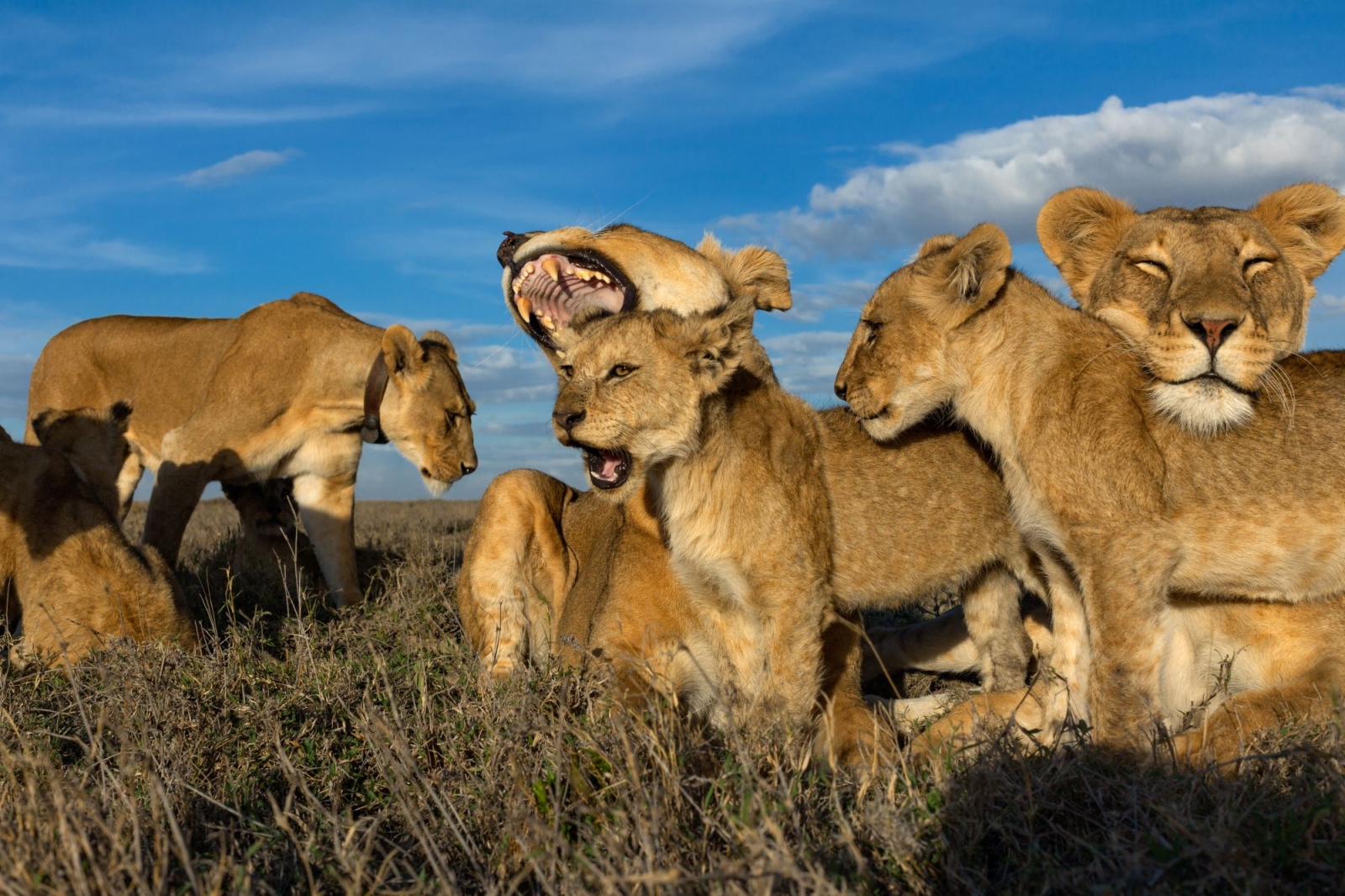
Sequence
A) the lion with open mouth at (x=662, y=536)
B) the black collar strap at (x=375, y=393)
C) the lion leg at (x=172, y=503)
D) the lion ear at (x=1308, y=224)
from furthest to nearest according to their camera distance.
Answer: the black collar strap at (x=375, y=393) < the lion leg at (x=172, y=503) < the lion ear at (x=1308, y=224) < the lion with open mouth at (x=662, y=536)

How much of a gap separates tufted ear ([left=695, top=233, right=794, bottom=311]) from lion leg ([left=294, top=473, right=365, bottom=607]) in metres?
3.65

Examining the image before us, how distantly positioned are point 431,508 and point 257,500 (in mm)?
12734

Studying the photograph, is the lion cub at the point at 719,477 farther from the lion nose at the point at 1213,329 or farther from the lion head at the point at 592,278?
the lion nose at the point at 1213,329

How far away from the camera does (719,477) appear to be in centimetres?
→ 380

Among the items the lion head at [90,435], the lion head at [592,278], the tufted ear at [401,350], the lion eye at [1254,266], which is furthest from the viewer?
the tufted ear at [401,350]

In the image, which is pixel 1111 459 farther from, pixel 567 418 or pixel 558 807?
pixel 558 807

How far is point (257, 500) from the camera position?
8297 mm

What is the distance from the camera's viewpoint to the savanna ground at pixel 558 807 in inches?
92.4

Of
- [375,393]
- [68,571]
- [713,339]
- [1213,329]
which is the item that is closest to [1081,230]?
[1213,329]

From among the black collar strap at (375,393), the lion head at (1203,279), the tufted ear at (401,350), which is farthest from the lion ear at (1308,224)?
the black collar strap at (375,393)

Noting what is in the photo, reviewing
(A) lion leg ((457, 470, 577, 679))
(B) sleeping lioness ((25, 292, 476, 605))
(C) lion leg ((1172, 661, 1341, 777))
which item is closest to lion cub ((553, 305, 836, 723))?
(C) lion leg ((1172, 661, 1341, 777))

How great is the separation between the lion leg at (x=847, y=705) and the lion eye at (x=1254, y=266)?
1.77m

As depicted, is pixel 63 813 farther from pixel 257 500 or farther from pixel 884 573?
pixel 257 500

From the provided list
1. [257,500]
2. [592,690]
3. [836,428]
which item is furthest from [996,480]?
[257,500]
